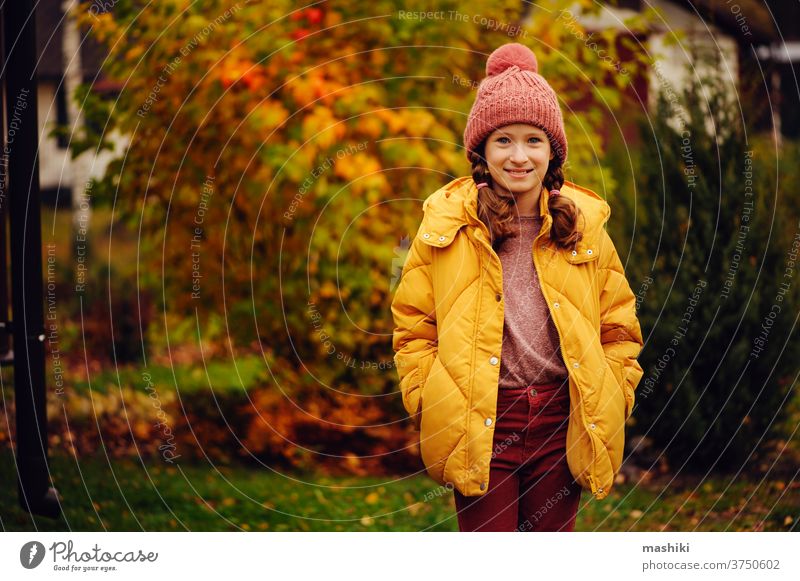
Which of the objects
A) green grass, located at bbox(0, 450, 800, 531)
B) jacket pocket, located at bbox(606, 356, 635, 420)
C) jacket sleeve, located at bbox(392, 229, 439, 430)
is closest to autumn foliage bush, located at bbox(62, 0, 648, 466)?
green grass, located at bbox(0, 450, 800, 531)

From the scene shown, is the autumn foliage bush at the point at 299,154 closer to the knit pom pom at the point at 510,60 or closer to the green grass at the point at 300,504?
the green grass at the point at 300,504

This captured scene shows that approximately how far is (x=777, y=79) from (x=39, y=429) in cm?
456

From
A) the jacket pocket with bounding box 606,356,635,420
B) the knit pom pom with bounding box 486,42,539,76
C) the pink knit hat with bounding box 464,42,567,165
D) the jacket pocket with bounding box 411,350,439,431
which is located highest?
the knit pom pom with bounding box 486,42,539,76

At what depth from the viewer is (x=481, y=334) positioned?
2.80 m

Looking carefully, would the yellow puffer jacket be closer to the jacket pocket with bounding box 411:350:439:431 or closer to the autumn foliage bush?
the jacket pocket with bounding box 411:350:439:431

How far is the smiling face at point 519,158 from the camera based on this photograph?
9.32 ft

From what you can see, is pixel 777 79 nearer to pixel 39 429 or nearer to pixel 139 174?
pixel 139 174

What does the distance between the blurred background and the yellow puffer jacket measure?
1783 millimetres

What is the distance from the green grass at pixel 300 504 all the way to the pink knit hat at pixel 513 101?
2.24m

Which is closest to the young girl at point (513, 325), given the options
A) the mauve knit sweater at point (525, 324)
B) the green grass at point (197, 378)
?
the mauve knit sweater at point (525, 324)

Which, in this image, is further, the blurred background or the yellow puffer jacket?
the blurred background

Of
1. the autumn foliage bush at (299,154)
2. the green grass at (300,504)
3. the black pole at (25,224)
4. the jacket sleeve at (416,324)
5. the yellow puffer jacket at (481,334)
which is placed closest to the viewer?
the yellow puffer jacket at (481,334)

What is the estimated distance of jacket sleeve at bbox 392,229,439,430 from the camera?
2.91 metres

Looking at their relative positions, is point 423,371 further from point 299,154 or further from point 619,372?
point 299,154
